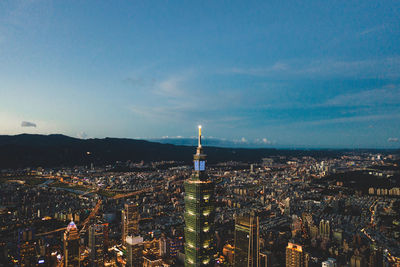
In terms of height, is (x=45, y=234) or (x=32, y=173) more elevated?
(x=32, y=173)

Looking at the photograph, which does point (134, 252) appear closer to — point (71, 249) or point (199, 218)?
point (71, 249)

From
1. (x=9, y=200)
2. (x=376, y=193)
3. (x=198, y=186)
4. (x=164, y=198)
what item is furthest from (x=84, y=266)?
(x=376, y=193)

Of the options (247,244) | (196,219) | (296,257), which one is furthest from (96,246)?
(296,257)

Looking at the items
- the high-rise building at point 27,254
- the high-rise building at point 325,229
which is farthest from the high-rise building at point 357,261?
the high-rise building at point 27,254

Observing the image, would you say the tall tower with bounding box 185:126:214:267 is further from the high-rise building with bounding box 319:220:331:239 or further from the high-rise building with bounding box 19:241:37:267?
the high-rise building with bounding box 319:220:331:239

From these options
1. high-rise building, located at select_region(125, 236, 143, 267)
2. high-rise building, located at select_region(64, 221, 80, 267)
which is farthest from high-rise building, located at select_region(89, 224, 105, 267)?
high-rise building, located at select_region(125, 236, 143, 267)

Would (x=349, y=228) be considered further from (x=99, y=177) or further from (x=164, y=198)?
(x=99, y=177)

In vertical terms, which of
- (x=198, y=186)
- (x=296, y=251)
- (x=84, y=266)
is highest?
(x=198, y=186)
